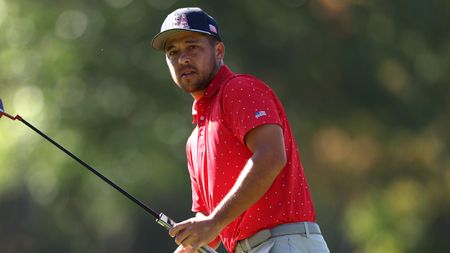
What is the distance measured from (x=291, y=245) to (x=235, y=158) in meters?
0.44

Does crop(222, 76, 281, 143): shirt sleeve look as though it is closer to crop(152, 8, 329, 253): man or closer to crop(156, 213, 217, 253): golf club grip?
crop(152, 8, 329, 253): man

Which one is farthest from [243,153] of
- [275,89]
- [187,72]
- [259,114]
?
[275,89]

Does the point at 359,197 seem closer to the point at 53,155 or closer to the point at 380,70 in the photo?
the point at 380,70

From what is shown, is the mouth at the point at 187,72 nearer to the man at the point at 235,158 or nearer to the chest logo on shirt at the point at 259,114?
the man at the point at 235,158

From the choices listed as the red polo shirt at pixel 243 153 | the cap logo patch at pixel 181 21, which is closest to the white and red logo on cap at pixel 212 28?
the cap logo patch at pixel 181 21

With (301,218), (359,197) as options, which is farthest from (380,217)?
(301,218)

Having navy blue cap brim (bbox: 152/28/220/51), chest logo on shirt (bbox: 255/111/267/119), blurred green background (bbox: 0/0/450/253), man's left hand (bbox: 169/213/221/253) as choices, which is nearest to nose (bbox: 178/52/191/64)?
navy blue cap brim (bbox: 152/28/220/51)

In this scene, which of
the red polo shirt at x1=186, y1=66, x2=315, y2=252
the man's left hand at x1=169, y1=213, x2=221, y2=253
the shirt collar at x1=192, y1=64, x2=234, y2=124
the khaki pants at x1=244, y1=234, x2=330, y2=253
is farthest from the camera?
the shirt collar at x1=192, y1=64, x2=234, y2=124

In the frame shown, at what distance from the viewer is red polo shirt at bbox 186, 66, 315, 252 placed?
5.35 meters

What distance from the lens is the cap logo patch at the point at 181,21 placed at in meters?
5.68

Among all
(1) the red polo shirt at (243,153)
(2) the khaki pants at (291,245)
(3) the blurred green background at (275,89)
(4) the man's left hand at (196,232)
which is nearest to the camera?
(4) the man's left hand at (196,232)

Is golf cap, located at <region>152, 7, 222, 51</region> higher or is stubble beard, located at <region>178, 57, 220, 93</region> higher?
golf cap, located at <region>152, 7, 222, 51</region>

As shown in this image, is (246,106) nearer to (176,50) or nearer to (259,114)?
(259,114)

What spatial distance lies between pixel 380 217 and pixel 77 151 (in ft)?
14.4
